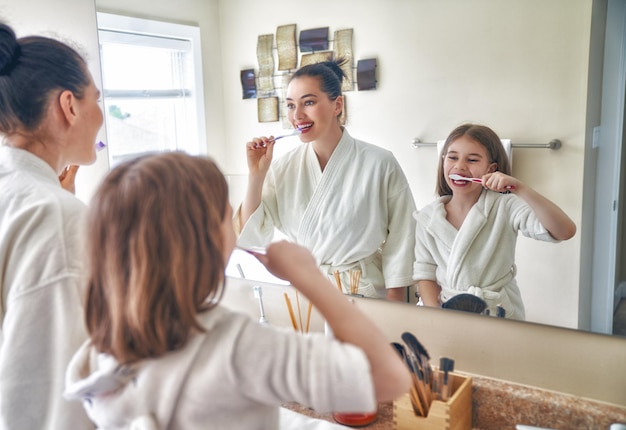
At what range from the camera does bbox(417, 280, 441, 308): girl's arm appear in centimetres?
121

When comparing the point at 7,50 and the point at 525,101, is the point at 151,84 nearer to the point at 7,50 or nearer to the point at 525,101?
the point at 7,50

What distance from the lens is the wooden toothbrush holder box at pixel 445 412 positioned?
999mm

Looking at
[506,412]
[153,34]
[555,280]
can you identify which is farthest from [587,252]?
[153,34]

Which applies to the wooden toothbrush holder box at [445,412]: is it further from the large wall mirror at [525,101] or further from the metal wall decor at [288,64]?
the metal wall decor at [288,64]

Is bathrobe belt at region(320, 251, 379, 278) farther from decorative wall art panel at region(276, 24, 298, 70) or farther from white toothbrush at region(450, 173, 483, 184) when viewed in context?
decorative wall art panel at region(276, 24, 298, 70)

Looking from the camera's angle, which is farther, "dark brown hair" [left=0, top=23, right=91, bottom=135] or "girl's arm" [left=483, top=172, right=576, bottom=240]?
"girl's arm" [left=483, top=172, right=576, bottom=240]

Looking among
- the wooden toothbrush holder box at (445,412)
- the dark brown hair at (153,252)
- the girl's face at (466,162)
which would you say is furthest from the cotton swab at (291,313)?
the dark brown hair at (153,252)

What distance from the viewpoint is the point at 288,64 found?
1267mm

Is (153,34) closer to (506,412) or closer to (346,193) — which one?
(346,193)

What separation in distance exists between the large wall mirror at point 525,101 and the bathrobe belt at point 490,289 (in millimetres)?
22

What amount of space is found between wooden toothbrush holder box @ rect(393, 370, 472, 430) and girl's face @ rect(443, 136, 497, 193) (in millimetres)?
378

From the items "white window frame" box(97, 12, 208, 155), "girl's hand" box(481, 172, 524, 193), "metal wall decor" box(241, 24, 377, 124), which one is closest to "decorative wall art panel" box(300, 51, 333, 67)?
"metal wall decor" box(241, 24, 377, 124)

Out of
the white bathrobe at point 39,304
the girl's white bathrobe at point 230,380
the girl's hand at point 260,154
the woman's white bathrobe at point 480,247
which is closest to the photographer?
the girl's white bathrobe at point 230,380

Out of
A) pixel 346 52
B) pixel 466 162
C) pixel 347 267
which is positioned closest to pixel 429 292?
pixel 347 267
